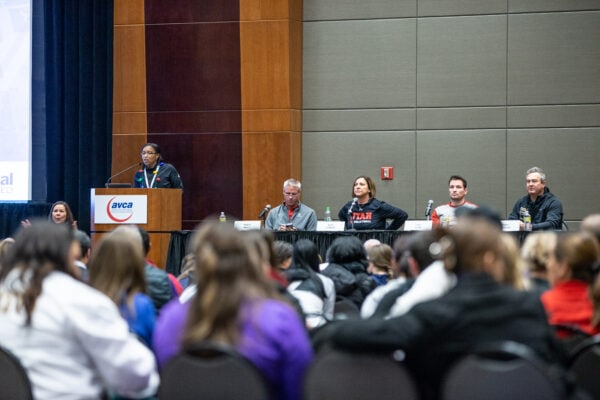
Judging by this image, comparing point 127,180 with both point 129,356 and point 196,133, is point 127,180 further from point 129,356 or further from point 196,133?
point 129,356

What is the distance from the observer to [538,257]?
373 cm

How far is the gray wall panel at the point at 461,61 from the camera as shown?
1048cm

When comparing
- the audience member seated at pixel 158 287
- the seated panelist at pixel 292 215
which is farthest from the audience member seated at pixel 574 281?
the seated panelist at pixel 292 215

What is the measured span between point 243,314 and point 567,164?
8429 mm

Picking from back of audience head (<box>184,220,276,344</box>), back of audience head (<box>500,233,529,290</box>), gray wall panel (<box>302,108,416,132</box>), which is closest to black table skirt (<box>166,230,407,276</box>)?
gray wall panel (<box>302,108,416,132</box>)

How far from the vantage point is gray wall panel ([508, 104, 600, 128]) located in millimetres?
10258

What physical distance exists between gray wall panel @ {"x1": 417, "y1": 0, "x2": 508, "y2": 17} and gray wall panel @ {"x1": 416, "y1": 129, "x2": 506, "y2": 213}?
152cm

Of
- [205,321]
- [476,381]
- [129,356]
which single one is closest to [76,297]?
[129,356]

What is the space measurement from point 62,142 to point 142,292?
8.10 m

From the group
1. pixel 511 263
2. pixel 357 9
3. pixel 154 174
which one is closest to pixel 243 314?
pixel 511 263

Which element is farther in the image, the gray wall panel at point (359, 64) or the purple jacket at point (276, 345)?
the gray wall panel at point (359, 64)

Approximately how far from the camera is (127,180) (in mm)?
10727

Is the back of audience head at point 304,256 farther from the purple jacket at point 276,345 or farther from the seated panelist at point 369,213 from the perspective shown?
→ the seated panelist at point 369,213

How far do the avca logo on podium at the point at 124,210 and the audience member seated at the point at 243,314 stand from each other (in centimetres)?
620
